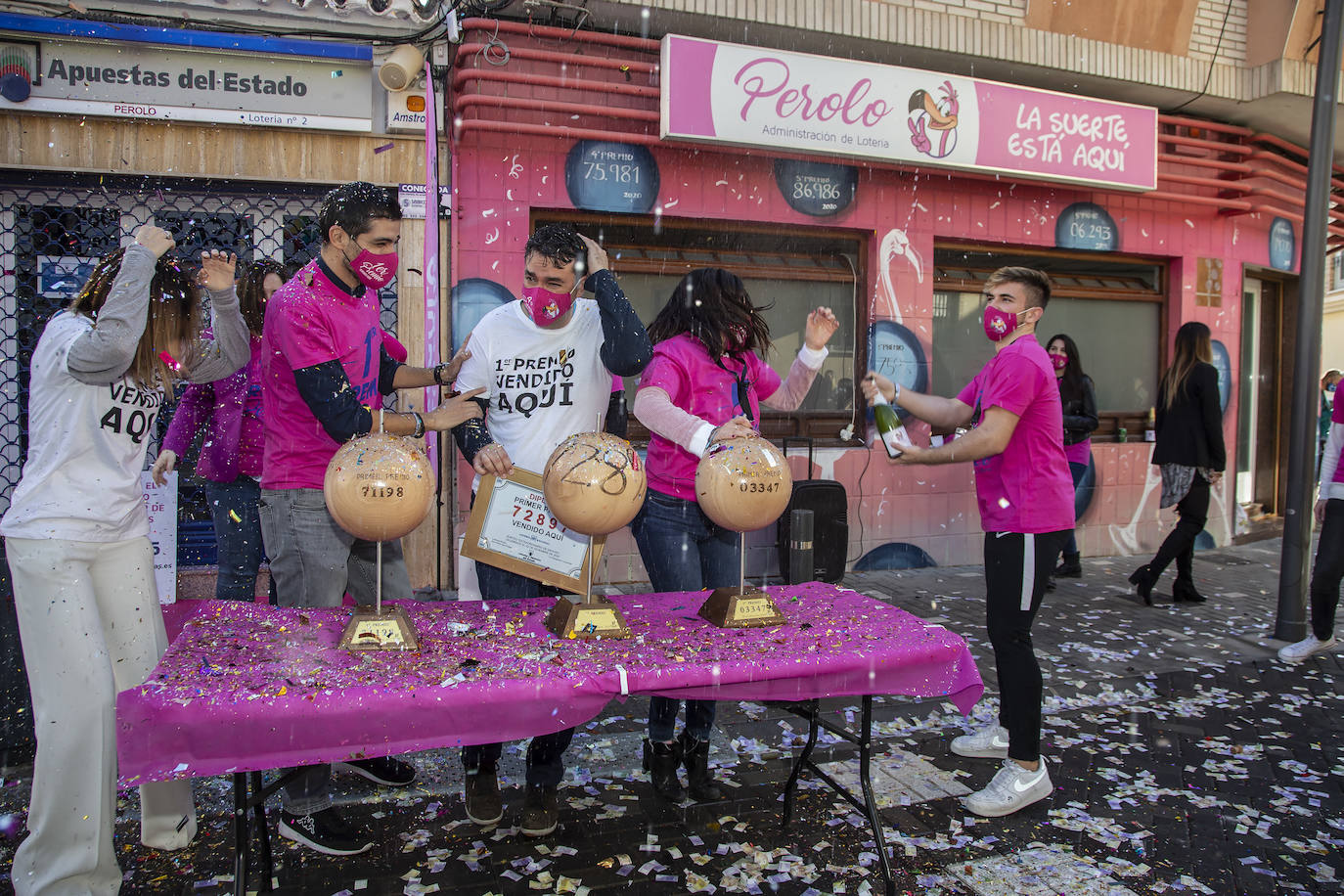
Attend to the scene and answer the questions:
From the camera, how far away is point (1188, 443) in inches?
243

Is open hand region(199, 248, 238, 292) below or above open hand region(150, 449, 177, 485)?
above

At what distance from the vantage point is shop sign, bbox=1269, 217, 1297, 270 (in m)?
8.83

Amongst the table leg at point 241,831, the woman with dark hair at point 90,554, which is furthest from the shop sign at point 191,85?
the table leg at point 241,831

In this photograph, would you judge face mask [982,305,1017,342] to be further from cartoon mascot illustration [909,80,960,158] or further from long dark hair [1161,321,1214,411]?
cartoon mascot illustration [909,80,960,158]

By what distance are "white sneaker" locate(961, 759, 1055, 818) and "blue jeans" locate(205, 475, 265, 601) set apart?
3.13m

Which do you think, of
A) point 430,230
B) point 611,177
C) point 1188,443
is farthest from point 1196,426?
point 430,230

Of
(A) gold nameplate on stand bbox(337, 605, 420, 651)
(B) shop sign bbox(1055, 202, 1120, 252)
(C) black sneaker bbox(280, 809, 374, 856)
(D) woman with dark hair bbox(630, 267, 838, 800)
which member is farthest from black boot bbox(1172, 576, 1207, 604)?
(A) gold nameplate on stand bbox(337, 605, 420, 651)

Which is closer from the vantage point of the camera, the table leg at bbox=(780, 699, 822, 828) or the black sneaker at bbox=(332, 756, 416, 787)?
the table leg at bbox=(780, 699, 822, 828)

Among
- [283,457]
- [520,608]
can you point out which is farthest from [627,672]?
[283,457]

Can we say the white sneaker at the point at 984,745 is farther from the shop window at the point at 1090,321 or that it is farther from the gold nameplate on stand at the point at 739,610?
the shop window at the point at 1090,321

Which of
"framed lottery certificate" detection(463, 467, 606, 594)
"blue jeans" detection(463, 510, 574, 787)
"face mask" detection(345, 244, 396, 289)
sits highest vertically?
"face mask" detection(345, 244, 396, 289)

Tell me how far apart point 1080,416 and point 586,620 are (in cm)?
536

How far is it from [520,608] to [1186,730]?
10.7ft

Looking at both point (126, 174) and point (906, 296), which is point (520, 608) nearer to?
point (126, 174)
